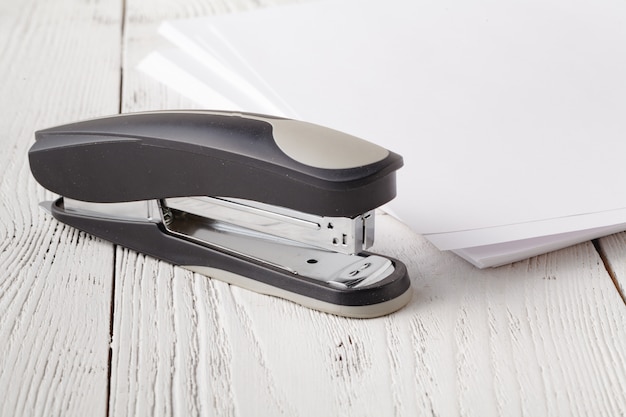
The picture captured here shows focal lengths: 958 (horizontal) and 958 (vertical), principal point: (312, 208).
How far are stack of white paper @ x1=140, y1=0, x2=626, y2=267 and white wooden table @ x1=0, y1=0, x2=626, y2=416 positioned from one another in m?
0.03

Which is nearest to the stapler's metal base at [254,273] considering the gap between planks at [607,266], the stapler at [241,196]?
the stapler at [241,196]

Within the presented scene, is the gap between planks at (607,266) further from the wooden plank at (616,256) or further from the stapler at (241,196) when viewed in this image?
the stapler at (241,196)

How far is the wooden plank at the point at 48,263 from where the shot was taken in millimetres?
562

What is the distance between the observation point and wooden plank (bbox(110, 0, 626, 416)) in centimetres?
54

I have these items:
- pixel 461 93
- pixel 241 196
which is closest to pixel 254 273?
pixel 241 196

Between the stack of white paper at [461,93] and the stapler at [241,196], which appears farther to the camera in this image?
the stack of white paper at [461,93]

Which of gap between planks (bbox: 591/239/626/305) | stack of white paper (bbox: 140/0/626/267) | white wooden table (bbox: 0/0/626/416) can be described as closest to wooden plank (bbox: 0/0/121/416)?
white wooden table (bbox: 0/0/626/416)

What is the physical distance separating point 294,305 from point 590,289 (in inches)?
7.9

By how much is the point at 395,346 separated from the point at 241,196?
0.45ft

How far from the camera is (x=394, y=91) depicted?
920 millimetres

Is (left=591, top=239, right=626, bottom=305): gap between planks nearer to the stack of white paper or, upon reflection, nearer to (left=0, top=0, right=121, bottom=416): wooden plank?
the stack of white paper

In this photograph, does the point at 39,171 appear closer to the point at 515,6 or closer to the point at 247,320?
the point at 247,320

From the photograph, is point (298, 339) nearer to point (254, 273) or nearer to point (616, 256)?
point (254, 273)

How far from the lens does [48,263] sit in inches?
27.6
